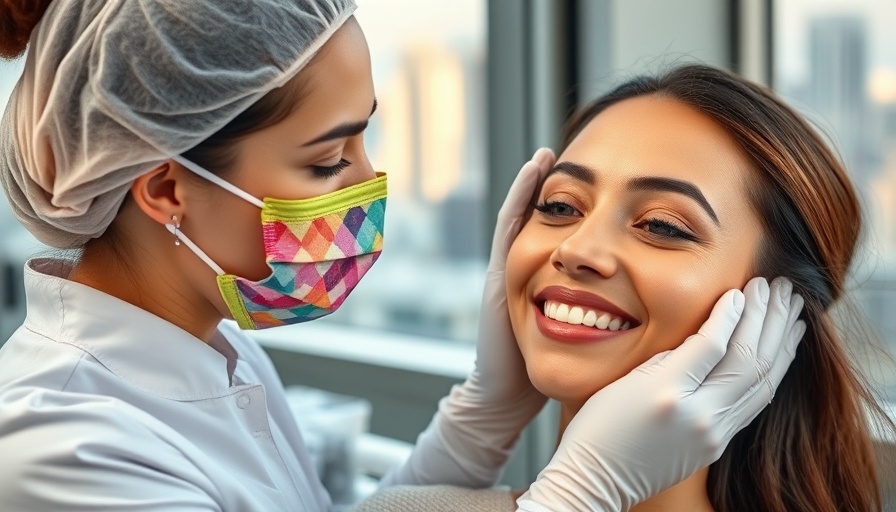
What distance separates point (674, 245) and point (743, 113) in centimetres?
26

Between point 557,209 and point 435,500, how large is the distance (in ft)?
1.73

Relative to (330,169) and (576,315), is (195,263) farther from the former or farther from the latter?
(576,315)

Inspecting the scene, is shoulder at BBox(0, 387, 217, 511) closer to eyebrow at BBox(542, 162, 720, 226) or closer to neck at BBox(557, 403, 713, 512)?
neck at BBox(557, 403, 713, 512)

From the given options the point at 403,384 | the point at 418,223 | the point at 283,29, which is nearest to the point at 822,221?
the point at 283,29

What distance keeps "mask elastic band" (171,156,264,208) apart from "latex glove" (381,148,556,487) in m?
0.51

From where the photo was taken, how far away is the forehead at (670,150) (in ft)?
4.44

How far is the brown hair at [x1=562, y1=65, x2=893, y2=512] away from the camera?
1398mm

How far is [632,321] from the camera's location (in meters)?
1.34

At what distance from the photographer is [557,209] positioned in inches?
58.2

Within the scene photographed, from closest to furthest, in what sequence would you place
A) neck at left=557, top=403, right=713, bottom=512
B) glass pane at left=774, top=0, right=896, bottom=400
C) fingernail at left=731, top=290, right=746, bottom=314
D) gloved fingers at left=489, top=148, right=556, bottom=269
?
fingernail at left=731, top=290, right=746, bottom=314
neck at left=557, top=403, right=713, bottom=512
gloved fingers at left=489, top=148, right=556, bottom=269
glass pane at left=774, top=0, right=896, bottom=400

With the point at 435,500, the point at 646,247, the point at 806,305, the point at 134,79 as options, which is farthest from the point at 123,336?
the point at 806,305

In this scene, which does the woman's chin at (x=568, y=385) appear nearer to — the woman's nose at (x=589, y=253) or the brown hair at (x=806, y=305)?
the woman's nose at (x=589, y=253)

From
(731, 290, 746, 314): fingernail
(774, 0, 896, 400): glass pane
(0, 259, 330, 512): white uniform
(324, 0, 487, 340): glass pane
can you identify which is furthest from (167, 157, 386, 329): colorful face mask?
(324, 0, 487, 340): glass pane

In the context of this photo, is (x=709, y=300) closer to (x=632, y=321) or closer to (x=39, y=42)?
(x=632, y=321)
